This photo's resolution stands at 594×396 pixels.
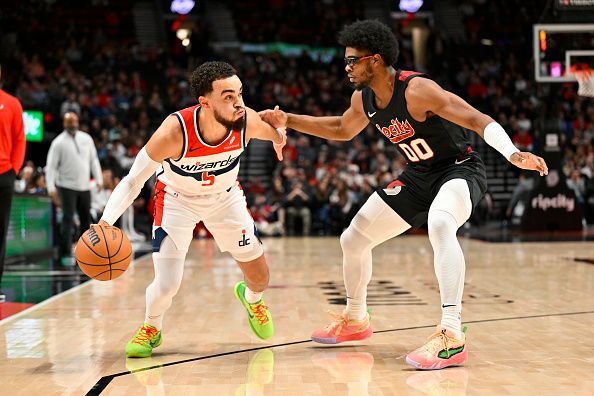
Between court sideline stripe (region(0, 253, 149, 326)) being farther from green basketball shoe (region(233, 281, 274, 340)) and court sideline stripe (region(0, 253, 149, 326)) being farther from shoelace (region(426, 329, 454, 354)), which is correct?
shoelace (region(426, 329, 454, 354))

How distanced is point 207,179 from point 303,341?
110 centimetres

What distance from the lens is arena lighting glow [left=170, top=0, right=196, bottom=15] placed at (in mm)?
24656

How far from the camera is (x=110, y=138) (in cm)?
1906

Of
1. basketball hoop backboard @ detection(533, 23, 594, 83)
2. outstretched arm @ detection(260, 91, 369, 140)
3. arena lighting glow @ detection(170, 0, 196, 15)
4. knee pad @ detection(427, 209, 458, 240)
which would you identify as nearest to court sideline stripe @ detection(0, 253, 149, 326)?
outstretched arm @ detection(260, 91, 369, 140)

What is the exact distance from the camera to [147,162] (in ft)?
14.8

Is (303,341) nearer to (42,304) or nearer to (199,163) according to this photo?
(199,163)

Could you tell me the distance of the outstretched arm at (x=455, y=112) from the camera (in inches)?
168

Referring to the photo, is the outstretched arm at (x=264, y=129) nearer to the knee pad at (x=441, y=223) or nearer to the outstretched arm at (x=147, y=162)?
the outstretched arm at (x=147, y=162)


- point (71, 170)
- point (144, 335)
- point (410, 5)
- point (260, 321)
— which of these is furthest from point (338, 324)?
point (410, 5)

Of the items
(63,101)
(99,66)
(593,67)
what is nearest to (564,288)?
(593,67)

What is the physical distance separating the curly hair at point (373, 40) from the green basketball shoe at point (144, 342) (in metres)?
1.84

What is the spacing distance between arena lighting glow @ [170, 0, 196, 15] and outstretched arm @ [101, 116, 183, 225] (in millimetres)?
20809

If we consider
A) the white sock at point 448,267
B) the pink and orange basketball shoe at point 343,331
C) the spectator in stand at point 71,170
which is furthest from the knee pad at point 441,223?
Result: the spectator in stand at point 71,170

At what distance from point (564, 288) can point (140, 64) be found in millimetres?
17610
